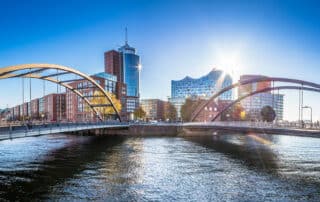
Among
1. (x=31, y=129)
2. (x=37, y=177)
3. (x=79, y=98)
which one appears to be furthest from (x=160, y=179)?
(x=79, y=98)

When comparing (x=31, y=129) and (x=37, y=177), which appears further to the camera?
(x=31, y=129)

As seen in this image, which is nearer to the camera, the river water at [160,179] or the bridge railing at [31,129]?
the river water at [160,179]

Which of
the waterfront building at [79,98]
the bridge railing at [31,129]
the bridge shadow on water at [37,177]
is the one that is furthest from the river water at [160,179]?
the waterfront building at [79,98]

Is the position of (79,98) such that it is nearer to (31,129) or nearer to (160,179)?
(31,129)

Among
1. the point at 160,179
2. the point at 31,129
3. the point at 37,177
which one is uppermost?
the point at 31,129

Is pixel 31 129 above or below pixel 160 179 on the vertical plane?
above

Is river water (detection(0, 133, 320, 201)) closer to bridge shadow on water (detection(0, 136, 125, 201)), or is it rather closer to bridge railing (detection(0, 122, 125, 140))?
bridge shadow on water (detection(0, 136, 125, 201))

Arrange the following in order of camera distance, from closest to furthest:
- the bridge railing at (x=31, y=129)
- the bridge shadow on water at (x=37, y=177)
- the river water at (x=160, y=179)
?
the river water at (x=160, y=179) < the bridge shadow on water at (x=37, y=177) < the bridge railing at (x=31, y=129)

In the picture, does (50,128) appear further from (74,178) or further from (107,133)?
(107,133)

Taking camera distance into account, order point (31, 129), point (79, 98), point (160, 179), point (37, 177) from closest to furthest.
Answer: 1. point (160, 179)
2. point (37, 177)
3. point (31, 129)
4. point (79, 98)

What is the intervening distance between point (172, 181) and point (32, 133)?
17.9 metres

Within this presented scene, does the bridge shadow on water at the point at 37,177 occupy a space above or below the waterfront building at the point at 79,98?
below

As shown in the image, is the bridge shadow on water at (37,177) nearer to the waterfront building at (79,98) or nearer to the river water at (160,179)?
the river water at (160,179)

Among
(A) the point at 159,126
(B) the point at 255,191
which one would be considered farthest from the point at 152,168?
(A) the point at 159,126
